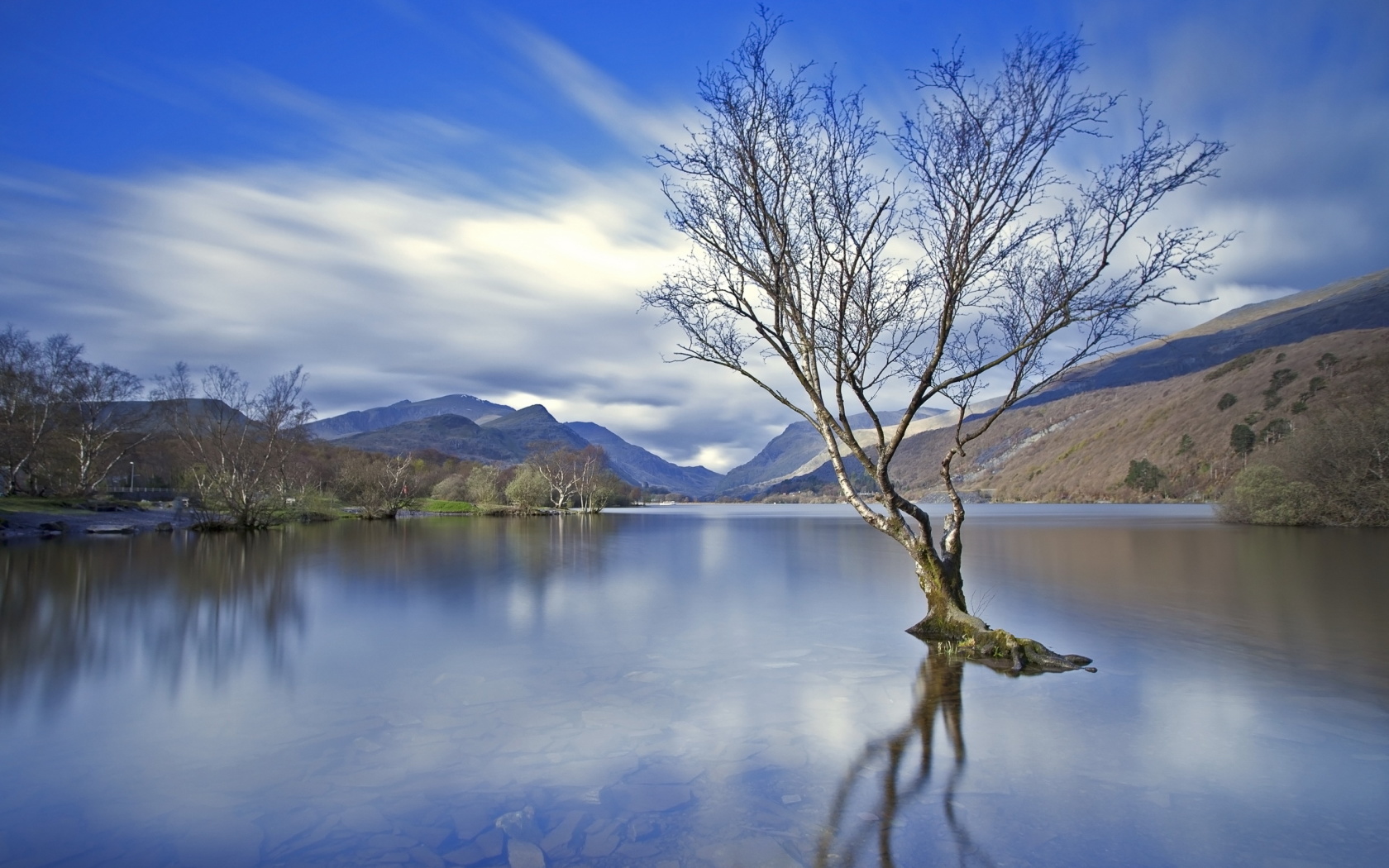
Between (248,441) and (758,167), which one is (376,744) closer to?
(758,167)

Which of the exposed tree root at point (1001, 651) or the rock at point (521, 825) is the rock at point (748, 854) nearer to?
the rock at point (521, 825)

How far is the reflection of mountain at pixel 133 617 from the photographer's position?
9.71 meters

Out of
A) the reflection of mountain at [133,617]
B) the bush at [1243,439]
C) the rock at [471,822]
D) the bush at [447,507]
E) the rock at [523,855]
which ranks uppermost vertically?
the bush at [1243,439]

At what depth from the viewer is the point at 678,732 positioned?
7152 millimetres

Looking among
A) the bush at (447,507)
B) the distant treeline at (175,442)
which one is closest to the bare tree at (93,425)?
the distant treeline at (175,442)

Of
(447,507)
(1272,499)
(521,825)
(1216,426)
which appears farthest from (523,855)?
(1216,426)

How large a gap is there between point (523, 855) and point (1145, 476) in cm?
13659

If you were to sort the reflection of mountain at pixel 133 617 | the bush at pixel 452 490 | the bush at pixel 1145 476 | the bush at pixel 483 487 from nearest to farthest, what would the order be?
the reflection of mountain at pixel 133 617, the bush at pixel 483 487, the bush at pixel 452 490, the bush at pixel 1145 476

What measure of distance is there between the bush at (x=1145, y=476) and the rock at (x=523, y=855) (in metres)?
135

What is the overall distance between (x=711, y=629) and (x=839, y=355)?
17.8 ft

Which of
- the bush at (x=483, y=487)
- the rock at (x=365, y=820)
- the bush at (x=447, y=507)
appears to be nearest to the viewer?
the rock at (x=365, y=820)

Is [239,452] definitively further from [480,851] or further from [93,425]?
[480,851]

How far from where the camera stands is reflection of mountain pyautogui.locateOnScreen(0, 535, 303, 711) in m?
9.71

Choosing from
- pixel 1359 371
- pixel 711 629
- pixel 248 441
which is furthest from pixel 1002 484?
pixel 711 629
